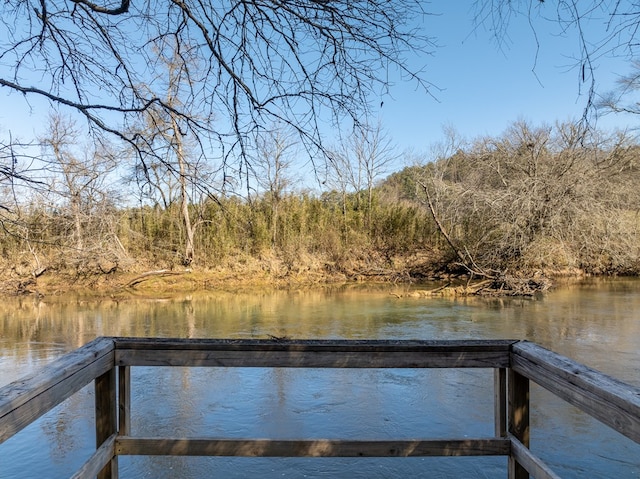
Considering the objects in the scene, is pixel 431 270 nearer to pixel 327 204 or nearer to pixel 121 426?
pixel 327 204

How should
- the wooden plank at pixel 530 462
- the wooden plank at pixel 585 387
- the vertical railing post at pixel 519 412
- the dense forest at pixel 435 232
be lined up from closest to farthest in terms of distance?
the wooden plank at pixel 585 387
the wooden plank at pixel 530 462
the vertical railing post at pixel 519 412
the dense forest at pixel 435 232

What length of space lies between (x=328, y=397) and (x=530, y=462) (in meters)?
3.17

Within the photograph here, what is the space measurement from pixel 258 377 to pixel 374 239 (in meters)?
13.5

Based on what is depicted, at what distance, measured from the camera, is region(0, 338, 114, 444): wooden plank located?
3.80 ft

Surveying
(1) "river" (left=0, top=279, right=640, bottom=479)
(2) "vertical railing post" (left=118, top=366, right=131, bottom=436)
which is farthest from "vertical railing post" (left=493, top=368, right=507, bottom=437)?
(1) "river" (left=0, top=279, right=640, bottom=479)

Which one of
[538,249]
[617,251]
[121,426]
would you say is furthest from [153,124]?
[617,251]

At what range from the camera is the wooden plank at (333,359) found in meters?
1.66

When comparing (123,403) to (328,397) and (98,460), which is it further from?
(328,397)

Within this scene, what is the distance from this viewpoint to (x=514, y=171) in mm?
13898

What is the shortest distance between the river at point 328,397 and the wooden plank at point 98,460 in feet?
5.35

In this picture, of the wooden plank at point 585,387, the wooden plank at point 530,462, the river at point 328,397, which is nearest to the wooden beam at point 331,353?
the wooden plank at point 585,387

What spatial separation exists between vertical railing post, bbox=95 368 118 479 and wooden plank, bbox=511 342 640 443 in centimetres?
145

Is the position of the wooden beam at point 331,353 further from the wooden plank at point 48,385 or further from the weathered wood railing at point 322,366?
the wooden plank at point 48,385

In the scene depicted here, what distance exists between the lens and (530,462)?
149 centimetres
